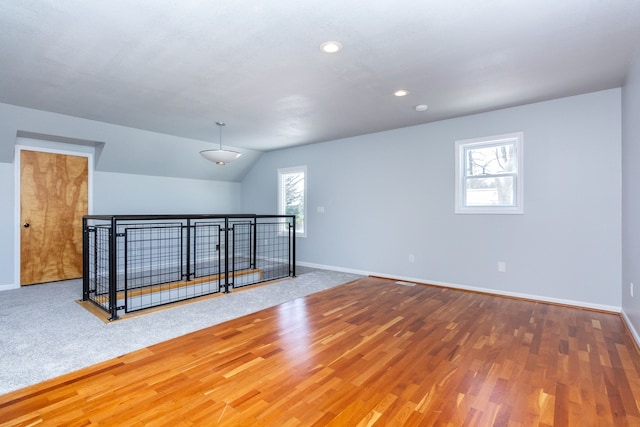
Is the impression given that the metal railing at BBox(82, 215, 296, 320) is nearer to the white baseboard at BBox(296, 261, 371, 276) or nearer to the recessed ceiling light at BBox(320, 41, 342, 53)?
the white baseboard at BBox(296, 261, 371, 276)

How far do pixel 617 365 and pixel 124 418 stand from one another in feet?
11.0

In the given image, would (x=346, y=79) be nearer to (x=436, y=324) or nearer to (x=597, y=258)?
(x=436, y=324)

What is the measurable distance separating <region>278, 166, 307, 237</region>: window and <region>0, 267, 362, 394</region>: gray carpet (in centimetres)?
215

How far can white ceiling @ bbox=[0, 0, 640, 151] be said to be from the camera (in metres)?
2.16

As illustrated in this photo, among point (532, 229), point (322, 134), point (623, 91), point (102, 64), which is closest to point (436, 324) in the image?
point (532, 229)

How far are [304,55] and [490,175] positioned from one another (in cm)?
311

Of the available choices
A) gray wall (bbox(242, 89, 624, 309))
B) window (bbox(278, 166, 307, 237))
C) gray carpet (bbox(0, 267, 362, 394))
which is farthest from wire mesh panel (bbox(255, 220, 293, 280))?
gray carpet (bbox(0, 267, 362, 394))

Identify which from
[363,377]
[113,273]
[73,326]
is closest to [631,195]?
[363,377]

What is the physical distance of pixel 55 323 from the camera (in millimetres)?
3240

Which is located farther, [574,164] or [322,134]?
[322,134]

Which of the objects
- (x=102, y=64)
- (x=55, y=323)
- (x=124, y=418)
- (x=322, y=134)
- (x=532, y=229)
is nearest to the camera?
(x=124, y=418)

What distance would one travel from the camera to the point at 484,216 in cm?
447

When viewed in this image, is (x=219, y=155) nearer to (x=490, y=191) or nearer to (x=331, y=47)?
(x=331, y=47)

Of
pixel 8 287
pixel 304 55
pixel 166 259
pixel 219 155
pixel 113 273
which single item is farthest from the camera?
pixel 166 259
